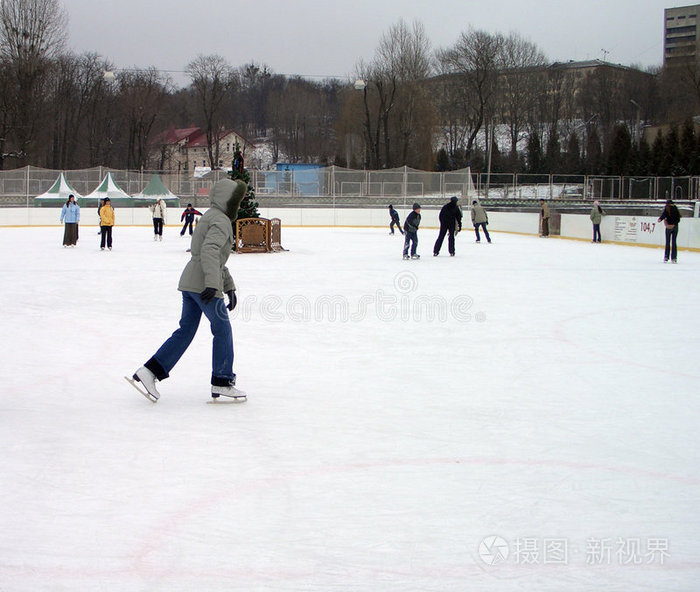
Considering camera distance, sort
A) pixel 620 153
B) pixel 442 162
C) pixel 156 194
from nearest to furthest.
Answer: pixel 156 194
pixel 620 153
pixel 442 162

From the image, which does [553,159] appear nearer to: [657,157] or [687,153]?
[657,157]

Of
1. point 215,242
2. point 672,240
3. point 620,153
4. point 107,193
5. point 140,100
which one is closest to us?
point 215,242

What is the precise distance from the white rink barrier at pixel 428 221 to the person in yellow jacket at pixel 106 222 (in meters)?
12.8

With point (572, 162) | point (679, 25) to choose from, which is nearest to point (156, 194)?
point (572, 162)

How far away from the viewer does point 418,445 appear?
434cm

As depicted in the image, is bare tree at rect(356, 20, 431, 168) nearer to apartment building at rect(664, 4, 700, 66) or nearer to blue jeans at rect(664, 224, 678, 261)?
blue jeans at rect(664, 224, 678, 261)

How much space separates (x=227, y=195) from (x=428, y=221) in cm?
→ 2824

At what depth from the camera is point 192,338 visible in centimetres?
504

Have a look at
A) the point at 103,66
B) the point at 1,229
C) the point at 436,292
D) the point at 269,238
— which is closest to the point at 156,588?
the point at 436,292

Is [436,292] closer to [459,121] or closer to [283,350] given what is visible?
[283,350]

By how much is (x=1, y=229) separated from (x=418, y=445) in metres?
26.9

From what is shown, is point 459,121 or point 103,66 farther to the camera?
point 459,121

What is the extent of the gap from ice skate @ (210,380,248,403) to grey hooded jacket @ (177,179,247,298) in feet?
2.06

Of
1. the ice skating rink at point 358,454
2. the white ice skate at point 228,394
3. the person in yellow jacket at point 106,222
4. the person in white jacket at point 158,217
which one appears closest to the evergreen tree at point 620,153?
the person in white jacket at point 158,217
